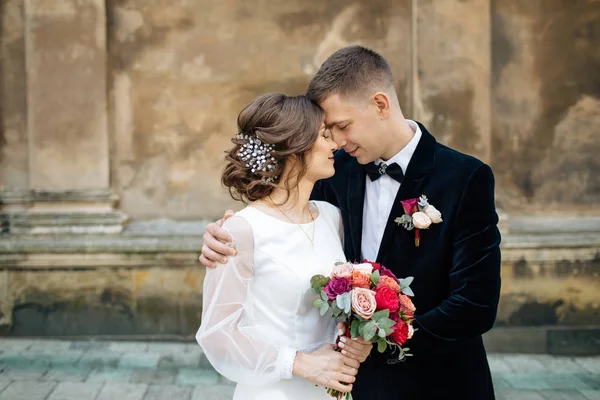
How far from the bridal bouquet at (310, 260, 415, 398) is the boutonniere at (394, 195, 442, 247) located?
260 millimetres

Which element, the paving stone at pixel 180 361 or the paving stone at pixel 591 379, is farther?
the paving stone at pixel 180 361

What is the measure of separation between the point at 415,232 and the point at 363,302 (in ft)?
1.63

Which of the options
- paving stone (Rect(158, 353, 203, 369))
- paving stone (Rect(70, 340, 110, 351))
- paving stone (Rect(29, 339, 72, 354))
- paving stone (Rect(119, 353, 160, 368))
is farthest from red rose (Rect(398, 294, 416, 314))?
paving stone (Rect(29, 339, 72, 354))

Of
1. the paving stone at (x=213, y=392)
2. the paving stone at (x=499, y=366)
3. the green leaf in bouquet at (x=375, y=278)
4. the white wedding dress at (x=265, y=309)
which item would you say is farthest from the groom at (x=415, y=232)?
the paving stone at (x=499, y=366)

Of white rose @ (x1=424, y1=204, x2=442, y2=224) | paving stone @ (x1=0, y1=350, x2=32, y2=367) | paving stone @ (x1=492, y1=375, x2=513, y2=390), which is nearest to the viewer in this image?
white rose @ (x1=424, y1=204, x2=442, y2=224)

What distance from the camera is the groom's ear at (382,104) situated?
2574mm

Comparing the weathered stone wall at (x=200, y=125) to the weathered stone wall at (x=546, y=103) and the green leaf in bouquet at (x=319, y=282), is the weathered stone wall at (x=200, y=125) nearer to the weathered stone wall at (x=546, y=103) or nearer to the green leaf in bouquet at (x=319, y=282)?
the weathered stone wall at (x=546, y=103)

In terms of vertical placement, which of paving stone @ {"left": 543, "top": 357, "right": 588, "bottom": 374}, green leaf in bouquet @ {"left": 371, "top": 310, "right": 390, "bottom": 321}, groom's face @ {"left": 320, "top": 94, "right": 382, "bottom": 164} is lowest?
paving stone @ {"left": 543, "top": 357, "right": 588, "bottom": 374}

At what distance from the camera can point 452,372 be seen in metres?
2.46

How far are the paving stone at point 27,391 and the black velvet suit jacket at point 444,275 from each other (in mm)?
3171

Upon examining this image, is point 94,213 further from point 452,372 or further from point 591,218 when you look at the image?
point 591,218

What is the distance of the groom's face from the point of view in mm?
2529

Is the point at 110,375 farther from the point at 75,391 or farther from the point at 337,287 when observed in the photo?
the point at 337,287

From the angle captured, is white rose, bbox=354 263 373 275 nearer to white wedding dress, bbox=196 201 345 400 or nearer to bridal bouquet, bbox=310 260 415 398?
bridal bouquet, bbox=310 260 415 398
